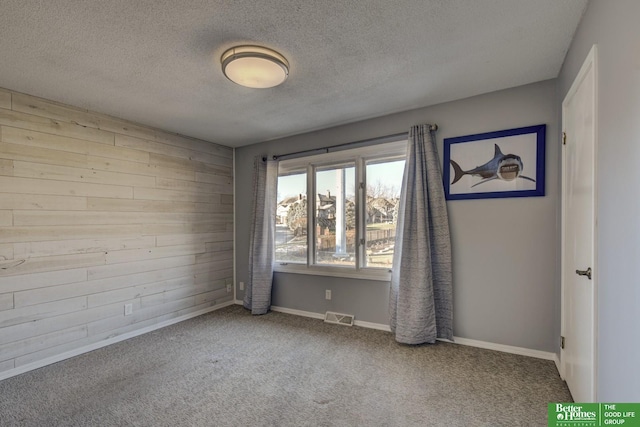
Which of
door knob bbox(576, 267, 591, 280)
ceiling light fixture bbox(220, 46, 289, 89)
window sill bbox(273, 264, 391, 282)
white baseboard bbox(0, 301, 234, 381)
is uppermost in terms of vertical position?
ceiling light fixture bbox(220, 46, 289, 89)

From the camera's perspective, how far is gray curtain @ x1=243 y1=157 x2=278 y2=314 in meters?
3.89

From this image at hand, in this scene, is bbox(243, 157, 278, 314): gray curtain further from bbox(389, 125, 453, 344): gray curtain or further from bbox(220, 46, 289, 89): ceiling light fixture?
bbox(220, 46, 289, 89): ceiling light fixture

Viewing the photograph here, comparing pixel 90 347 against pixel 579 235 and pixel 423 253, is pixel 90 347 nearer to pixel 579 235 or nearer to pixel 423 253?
pixel 423 253

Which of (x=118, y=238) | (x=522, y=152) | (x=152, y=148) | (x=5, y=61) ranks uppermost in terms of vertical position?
(x=5, y=61)

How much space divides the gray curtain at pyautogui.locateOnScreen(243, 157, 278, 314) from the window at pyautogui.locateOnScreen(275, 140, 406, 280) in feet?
0.43

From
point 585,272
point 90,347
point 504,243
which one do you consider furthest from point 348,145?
point 90,347

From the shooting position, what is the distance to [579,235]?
181cm

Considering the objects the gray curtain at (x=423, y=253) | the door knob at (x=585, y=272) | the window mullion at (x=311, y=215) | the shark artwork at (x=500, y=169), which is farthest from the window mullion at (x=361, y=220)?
the door knob at (x=585, y=272)

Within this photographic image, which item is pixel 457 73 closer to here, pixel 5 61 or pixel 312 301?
pixel 312 301

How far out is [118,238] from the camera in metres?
3.09

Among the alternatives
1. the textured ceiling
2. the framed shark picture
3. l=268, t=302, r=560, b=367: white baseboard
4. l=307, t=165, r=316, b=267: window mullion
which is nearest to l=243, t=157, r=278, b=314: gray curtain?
l=307, t=165, r=316, b=267: window mullion

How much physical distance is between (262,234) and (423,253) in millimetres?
2139

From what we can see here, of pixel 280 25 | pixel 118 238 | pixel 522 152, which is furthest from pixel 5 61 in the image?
pixel 522 152

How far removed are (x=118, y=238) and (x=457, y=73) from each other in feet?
12.0
